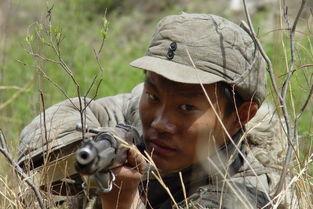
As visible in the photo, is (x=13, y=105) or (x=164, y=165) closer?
(x=164, y=165)

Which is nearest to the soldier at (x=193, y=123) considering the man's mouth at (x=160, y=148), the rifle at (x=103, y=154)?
the man's mouth at (x=160, y=148)

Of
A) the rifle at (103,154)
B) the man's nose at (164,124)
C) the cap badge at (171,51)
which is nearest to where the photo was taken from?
the rifle at (103,154)

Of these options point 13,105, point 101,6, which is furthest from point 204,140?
point 101,6

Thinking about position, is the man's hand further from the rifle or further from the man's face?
the man's face

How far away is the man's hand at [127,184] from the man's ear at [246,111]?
546 millimetres

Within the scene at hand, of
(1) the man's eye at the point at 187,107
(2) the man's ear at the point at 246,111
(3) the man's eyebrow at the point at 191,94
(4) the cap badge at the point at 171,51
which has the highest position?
(4) the cap badge at the point at 171,51

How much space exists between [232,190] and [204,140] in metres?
0.26

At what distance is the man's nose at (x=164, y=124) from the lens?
9.97 feet

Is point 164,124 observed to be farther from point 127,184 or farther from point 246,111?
point 246,111

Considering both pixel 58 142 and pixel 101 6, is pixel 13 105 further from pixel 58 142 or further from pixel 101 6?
pixel 101 6

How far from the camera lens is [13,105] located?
6.09 metres

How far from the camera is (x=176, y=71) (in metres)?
3.09

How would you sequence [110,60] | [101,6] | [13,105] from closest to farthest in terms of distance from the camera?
1. [13,105]
2. [110,60]
3. [101,6]

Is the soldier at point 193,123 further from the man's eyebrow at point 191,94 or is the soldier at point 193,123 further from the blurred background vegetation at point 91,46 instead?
the blurred background vegetation at point 91,46
